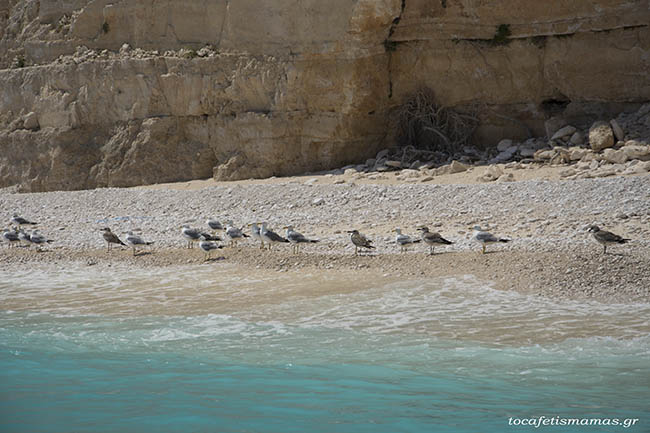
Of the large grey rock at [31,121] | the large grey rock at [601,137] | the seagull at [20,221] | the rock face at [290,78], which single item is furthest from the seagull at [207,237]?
the large grey rock at [31,121]

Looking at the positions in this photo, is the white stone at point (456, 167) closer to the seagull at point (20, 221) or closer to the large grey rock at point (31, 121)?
the seagull at point (20, 221)

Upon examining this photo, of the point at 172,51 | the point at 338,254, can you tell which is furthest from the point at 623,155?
the point at 172,51

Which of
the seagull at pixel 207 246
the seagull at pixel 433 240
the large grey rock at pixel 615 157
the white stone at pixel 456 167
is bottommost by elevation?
the seagull at pixel 207 246

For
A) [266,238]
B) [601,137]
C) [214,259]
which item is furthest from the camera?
[601,137]

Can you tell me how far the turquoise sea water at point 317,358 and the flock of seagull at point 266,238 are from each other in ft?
3.99

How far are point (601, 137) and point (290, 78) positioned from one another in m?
8.11

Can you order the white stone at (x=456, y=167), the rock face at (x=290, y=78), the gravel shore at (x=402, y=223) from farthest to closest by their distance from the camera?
the rock face at (x=290, y=78) < the white stone at (x=456, y=167) < the gravel shore at (x=402, y=223)

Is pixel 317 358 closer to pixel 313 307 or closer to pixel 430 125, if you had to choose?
pixel 313 307

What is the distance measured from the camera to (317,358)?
8.30m

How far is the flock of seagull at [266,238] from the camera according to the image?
11961mm

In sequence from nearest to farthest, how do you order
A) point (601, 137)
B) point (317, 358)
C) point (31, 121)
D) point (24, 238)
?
point (317, 358) → point (24, 238) → point (601, 137) → point (31, 121)

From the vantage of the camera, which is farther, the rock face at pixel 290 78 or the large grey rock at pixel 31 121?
the large grey rock at pixel 31 121

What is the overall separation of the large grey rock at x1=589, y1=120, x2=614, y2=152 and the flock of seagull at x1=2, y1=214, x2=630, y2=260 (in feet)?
19.6

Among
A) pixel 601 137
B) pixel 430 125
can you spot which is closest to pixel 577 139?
pixel 601 137
